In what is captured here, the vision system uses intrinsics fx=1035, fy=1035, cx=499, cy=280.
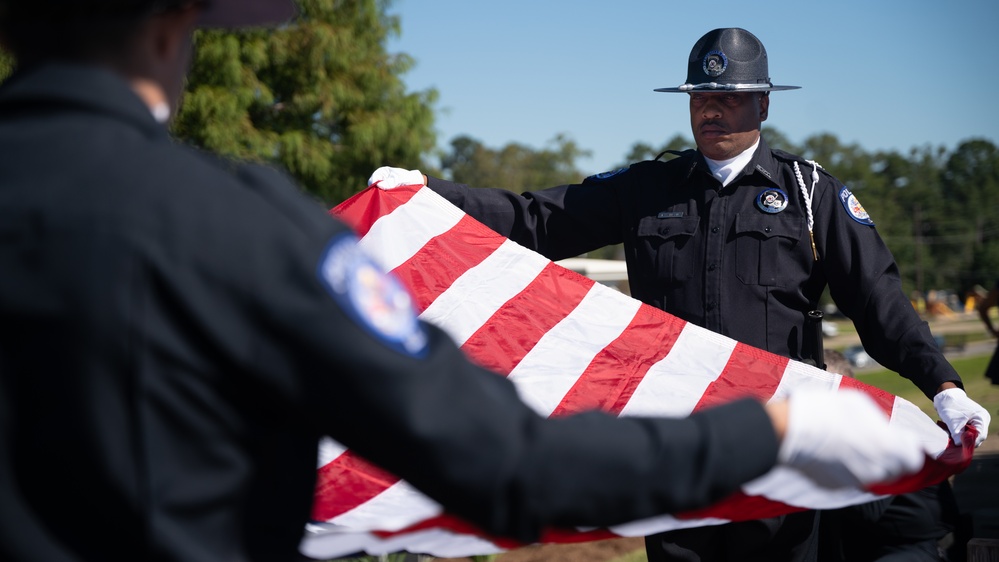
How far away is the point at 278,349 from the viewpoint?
978 millimetres

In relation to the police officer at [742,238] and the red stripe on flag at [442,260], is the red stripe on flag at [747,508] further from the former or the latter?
the red stripe on flag at [442,260]

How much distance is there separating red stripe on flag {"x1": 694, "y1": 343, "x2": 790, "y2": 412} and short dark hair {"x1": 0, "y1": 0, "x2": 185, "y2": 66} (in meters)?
2.39

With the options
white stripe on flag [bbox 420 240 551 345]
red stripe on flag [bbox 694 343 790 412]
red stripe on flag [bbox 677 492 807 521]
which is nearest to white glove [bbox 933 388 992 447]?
red stripe on flag [bbox 694 343 790 412]

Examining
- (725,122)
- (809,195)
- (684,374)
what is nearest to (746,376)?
(684,374)

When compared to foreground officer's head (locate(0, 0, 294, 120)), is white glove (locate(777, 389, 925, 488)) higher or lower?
lower

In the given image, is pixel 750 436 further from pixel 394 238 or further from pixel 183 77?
pixel 394 238

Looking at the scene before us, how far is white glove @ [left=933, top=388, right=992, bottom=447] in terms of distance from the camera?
Answer: 2.80m

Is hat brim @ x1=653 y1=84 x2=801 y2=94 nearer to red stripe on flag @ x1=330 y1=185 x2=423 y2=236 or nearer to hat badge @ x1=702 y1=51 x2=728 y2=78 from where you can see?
hat badge @ x1=702 y1=51 x2=728 y2=78

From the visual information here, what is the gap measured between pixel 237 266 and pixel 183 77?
0.30m

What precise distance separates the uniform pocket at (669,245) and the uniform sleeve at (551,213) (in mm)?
188

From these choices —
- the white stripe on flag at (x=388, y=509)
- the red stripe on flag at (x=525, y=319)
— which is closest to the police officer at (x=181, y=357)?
the white stripe on flag at (x=388, y=509)

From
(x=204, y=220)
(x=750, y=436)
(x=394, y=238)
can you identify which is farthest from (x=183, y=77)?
(x=394, y=238)

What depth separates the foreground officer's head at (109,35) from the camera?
3.40 feet

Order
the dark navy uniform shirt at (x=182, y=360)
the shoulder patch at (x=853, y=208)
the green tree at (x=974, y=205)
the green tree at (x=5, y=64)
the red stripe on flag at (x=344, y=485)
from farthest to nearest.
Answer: the green tree at (x=974, y=205)
the green tree at (x=5, y=64)
the shoulder patch at (x=853, y=208)
the red stripe on flag at (x=344, y=485)
the dark navy uniform shirt at (x=182, y=360)
